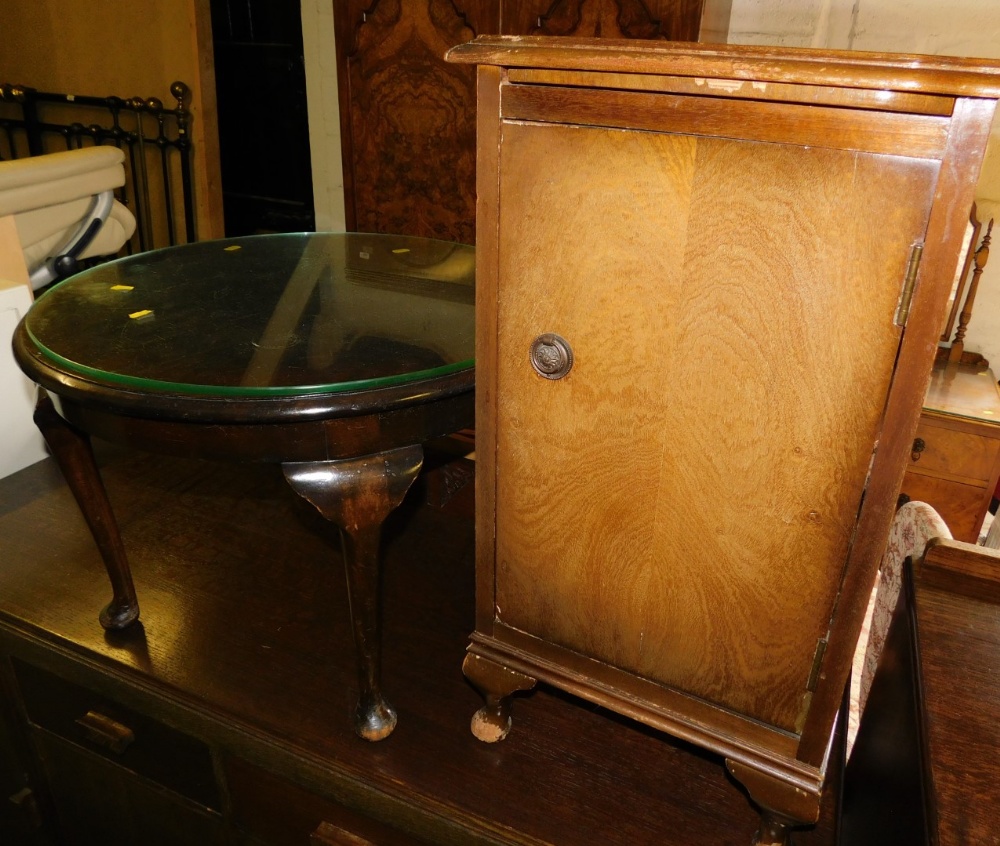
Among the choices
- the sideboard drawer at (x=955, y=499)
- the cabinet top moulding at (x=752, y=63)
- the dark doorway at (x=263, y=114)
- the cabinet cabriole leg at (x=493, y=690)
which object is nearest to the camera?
the cabinet top moulding at (x=752, y=63)

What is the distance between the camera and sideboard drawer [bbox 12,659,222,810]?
4.31ft

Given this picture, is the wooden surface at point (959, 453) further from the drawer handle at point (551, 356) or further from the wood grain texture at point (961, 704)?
the drawer handle at point (551, 356)

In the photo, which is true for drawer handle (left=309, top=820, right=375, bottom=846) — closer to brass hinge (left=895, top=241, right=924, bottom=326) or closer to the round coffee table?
the round coffee table

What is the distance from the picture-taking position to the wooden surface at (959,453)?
2.13 metres

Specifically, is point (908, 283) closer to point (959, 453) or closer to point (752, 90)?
point (752, 90)

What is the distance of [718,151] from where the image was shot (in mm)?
708

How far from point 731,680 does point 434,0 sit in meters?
2.31

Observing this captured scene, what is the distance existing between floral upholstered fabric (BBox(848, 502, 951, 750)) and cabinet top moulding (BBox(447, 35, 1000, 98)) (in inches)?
26.9

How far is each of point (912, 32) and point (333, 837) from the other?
242cm

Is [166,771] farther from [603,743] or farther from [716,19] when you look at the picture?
[716,19]

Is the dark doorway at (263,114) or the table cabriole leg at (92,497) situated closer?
the table cabriole leg at (92,497)

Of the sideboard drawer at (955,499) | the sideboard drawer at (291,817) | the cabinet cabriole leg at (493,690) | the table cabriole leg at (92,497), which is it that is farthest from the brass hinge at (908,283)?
the sideboard drawer at (955,499)

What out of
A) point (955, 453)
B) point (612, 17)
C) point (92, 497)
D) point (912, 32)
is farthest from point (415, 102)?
point (955, 453)

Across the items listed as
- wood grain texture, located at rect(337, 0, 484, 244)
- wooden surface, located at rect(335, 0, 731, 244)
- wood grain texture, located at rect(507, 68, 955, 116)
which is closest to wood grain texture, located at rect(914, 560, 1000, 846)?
wood grain texture, located at rect(507, 68, 955, 116)
